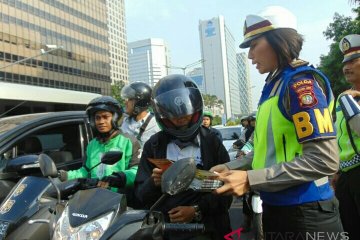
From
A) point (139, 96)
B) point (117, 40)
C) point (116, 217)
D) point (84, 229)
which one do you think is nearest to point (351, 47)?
point (116, 217)

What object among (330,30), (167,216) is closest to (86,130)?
(167,216)

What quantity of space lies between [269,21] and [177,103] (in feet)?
2.36

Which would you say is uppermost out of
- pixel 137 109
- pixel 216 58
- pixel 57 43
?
pixel 57 43

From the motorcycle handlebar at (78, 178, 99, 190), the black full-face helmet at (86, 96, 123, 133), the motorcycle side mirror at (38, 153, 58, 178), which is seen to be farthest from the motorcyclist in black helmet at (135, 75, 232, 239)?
the black full-face helmet at (86, 96, 123, 133)

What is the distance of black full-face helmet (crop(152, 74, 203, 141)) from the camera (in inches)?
94.8

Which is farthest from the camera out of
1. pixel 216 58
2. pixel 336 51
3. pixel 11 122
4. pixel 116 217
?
pixel 216 58

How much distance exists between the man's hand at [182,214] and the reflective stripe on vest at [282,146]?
57 cm

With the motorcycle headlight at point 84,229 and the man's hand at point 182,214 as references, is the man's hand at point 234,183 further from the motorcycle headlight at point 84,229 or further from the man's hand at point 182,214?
the man's hand at point 182,214

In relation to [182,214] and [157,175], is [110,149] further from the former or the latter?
[157,175]

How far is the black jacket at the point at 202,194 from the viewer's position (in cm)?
241

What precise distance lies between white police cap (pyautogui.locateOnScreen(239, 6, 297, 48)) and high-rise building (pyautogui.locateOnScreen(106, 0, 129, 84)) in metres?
124

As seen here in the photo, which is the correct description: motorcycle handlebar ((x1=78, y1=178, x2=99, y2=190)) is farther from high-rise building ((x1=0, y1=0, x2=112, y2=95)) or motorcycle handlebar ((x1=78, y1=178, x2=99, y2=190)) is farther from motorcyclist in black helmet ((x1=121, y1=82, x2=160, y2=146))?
high-rise building ((x1=0, y1=0, x2=112, y2=95))

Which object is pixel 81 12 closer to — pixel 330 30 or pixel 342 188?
pixel 330 30

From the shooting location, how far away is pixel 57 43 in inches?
2704
